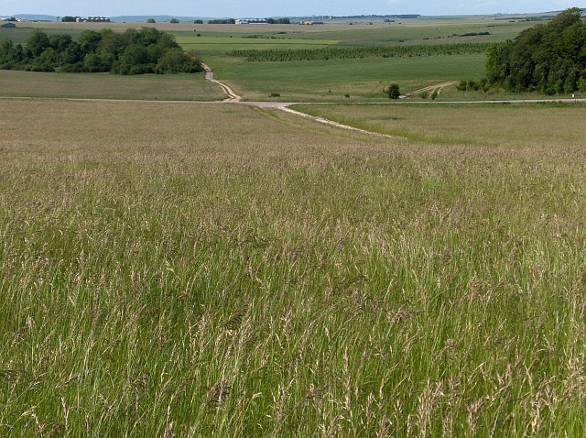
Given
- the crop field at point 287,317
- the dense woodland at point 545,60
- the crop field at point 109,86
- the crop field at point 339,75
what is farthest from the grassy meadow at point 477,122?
the crop field at point 109,86

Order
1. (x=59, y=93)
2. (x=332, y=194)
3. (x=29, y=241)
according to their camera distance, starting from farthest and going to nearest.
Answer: (x=59, y=93)
(x=332, y=194)
(x=29, y=241)

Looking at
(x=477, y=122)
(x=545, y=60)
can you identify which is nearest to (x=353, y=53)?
(x=545, y=60)

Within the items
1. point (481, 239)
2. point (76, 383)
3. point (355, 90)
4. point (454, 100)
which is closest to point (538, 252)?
point (481, 239)

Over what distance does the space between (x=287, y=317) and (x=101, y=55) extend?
139 metres

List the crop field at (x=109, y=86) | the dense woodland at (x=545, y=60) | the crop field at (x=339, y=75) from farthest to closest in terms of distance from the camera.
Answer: the crop field at (x=339, y=75)
the crop field at (x=109, y=86)
the dense woodland at (x=545, y=60)

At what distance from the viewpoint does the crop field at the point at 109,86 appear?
88875mm

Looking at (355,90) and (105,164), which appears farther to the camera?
(355,90)

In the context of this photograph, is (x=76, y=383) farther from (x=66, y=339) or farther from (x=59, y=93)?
(x=59, y=93)

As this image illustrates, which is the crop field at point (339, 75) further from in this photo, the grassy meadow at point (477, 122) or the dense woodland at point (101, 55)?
the grassy meadow at point (477, 122)

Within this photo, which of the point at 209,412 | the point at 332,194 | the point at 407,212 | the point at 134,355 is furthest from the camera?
Answer: the point at 332,194

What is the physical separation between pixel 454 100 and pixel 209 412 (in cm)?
8007

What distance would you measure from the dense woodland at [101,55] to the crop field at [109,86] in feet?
21.1

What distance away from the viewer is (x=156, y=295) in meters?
3.99

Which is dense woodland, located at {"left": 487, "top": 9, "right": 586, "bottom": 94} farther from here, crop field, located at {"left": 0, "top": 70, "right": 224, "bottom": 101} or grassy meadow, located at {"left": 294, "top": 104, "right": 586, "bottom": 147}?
crop field, located at {"left": 0, "top": 70, "right": 224, "bottom": 101}
